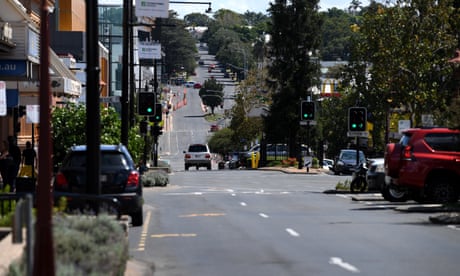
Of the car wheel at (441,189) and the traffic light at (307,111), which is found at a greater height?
the traffic light at (307,111)

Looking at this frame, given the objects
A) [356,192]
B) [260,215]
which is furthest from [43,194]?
[356,192]

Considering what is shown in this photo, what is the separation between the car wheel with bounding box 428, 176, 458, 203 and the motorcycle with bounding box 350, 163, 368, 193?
9.36 meters

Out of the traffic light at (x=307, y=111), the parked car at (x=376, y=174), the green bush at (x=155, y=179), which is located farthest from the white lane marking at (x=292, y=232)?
the traffic light at (x=307, y=111)

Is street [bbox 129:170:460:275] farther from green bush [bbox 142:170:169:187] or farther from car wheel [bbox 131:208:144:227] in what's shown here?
green bush [bbox 142:170:169:187]

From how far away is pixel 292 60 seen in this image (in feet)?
276

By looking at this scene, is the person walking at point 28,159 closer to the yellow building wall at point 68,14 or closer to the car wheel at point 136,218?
the car wheel at point 136,218

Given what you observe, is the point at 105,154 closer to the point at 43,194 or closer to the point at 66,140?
the point at 43,194

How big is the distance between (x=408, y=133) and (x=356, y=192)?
392 inches

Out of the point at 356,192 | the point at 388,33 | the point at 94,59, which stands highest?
the point at 388,33

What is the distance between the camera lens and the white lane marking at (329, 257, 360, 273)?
15336mm

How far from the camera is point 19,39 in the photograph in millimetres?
30625

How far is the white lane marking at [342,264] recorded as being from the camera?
15.3 metres

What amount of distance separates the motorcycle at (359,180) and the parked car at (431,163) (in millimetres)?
9204

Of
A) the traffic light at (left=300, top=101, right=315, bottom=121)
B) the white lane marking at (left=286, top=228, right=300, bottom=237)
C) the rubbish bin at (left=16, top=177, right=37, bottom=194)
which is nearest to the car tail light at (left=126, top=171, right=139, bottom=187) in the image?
the white lane marking at (left=286, top=228, right=300, bottom=237)
